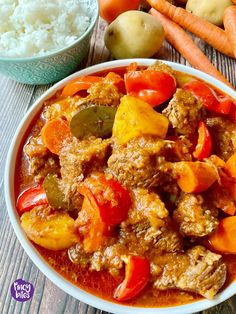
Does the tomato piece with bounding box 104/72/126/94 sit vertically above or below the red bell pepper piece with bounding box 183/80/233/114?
below

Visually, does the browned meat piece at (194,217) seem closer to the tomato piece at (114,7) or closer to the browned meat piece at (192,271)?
the browned meat piece at (192,271)

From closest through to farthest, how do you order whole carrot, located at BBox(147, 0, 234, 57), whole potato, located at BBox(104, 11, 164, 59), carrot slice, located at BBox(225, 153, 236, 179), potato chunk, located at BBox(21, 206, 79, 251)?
potato chunk, located at BBox(21, 206, 79, 251)
carrot slice, located at BBox(225, 153, 236, 179)
whole potato, located at BBox(104, 11, 164, 59)
whole carrot, located at BBox(147, 0, 234, 57)

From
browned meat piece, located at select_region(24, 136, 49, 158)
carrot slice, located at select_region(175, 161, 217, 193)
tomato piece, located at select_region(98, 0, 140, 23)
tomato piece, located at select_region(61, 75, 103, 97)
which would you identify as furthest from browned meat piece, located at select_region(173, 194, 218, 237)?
tomato piece, located at select_region(98, 0, 140, 23)

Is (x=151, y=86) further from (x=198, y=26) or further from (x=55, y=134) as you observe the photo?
(x=198, y=26)

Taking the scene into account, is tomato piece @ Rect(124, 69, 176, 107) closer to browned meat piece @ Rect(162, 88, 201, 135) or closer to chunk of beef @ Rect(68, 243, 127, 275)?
browned meat piece @ Rect(162, 88, 201, 135)

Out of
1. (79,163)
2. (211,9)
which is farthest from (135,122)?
(211,9)

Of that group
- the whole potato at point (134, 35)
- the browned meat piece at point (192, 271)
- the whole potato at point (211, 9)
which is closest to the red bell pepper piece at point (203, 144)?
the browned meat piece at point (192, 271)
